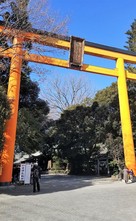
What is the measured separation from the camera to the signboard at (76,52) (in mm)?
17598

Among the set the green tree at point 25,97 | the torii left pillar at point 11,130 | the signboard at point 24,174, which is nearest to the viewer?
the green tree at point 25,97

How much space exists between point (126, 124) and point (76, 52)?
6289 millimetres

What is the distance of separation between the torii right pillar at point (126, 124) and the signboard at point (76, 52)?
344 cm

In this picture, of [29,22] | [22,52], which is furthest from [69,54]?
[29,22]

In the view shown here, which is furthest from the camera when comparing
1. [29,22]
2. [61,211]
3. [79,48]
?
[79,48]

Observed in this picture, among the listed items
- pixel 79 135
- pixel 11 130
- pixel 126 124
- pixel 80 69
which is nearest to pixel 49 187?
pixel 11 130

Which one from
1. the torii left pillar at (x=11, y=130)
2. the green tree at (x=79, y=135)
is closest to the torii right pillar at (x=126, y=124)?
the green tree at (x=79, y=135)

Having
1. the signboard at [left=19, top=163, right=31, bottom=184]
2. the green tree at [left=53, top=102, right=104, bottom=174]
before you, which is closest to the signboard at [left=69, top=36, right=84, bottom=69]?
the green tree at [left=53, top=102, right=104, bottom=174]

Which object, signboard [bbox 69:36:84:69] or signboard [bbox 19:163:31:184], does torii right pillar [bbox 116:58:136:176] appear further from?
signboard [bbox 19:163:31:184]

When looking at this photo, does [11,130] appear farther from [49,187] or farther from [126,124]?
[126,124]

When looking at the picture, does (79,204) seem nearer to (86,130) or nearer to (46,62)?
(46,62)

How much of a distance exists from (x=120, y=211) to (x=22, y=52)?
26.5 feet

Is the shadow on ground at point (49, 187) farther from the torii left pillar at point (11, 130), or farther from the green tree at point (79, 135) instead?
the green tree at point (79, 135)

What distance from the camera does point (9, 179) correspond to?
1377cm
